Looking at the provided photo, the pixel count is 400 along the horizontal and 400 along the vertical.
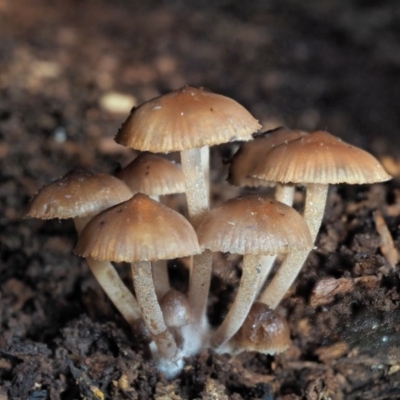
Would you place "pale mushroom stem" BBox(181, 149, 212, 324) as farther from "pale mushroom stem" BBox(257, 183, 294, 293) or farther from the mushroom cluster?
"pale mushroom stem" BBox(257, 183, 294, 293)

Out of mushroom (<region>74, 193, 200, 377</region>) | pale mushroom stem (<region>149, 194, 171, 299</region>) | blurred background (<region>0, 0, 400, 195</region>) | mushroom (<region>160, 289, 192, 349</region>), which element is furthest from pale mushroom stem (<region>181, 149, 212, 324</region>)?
blurred background (<region>0, 0, 400, 195</region>)

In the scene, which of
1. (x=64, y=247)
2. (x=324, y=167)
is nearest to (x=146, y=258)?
(x=324, y=167)

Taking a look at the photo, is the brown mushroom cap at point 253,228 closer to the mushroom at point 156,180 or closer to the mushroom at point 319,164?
the mushroom at point 319,164

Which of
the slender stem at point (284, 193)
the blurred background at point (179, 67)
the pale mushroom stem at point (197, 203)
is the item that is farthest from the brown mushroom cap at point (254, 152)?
the blurred background at point (179, 67)

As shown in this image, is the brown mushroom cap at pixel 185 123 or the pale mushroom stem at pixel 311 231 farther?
the pale mushroom stem at pixel 311 231

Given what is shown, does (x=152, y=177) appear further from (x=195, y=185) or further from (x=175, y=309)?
(x=175, y=309)

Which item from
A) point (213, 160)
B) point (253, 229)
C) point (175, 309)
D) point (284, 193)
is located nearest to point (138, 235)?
point (253, 229)
